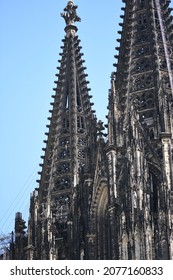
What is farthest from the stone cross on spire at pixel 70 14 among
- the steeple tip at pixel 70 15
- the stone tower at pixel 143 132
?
the stone tower at pixel 143 132

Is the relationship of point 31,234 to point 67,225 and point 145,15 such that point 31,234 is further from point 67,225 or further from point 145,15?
point 145,15

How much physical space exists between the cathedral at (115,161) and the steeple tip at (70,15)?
12.9 inches

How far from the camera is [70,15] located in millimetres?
54438

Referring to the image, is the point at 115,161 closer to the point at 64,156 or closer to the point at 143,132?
the point at 143,132

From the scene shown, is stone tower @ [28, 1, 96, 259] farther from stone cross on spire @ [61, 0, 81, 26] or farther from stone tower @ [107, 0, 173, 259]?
stone tower @ [107, 0, 173, 259]

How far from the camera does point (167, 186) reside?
1487 inches

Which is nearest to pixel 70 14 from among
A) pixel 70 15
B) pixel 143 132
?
pixel 70 15

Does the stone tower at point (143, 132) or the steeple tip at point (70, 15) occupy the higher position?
the steeple tip at point (70, 15)

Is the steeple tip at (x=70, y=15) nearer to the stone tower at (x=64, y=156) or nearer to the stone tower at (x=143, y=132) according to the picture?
the stone tower at (x=64, y=156)

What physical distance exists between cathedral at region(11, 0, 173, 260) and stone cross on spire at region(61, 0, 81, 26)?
2.01 ft

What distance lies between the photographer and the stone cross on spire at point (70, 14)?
5419 cm

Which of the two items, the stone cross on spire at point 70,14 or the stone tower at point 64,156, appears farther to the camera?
the stone cross on spire at point 70,14

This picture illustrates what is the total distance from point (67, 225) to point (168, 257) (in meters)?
9.12
